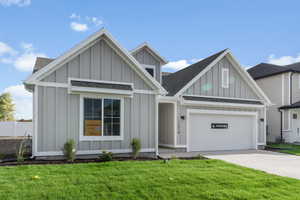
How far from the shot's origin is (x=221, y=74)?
1236cm

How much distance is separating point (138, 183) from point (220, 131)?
8.27m

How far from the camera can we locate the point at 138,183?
5.16m

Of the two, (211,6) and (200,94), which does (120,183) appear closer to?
(200,94)

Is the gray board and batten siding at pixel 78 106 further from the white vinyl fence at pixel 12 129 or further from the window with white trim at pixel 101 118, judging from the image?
the white vinyl fence at pixel 12 129

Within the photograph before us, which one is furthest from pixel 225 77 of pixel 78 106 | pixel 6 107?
pixel 6 107

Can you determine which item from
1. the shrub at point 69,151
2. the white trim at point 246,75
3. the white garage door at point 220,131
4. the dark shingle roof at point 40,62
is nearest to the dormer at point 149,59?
the white garage door at point 220,131

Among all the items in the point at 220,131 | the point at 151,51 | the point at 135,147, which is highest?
the point at 151,51

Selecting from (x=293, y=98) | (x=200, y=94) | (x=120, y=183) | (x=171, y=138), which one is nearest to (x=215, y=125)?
(x=200, y=94)

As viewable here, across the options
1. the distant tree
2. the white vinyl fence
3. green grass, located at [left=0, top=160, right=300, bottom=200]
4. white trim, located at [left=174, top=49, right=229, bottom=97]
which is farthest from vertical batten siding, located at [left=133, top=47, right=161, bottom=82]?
the distant tree

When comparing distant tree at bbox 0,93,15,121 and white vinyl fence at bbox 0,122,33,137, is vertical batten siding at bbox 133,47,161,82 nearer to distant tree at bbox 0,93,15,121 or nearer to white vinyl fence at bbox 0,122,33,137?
white vinyl fence at bbox 0,122,33,137

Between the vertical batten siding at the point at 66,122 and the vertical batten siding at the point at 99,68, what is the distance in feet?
1.83

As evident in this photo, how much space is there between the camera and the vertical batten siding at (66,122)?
757cm

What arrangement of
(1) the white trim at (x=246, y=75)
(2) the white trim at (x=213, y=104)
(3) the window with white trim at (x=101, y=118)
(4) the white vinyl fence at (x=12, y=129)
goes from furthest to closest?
(4) the white vinyl fence at (x=12, y=129), (1) the white trim at (x=246, y=75), (2) the white trim at (x=213, y=104), (3) the window with white trim at (x=101, y=118)

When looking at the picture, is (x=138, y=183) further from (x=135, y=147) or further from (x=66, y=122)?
(x=66, y=122)
